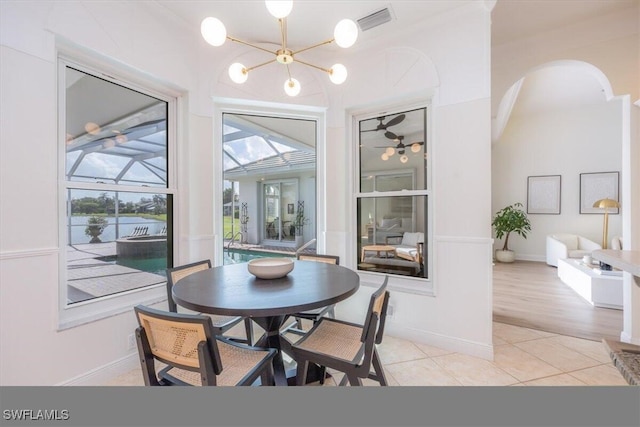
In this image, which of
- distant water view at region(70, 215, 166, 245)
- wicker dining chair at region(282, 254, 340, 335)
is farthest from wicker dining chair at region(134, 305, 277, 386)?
distant water view at region(70, 215, 166, 245)

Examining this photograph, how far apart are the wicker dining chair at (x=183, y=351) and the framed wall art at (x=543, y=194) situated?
305 inches

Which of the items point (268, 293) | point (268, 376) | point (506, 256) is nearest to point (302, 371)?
point (268, 376)

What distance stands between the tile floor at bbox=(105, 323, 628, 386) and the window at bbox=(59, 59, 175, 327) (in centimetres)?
78

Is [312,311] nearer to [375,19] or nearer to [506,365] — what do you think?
[506,365]

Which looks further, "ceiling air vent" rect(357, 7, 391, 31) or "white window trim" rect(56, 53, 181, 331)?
"ceiling air vent" rect(357, 7, 391, 31)

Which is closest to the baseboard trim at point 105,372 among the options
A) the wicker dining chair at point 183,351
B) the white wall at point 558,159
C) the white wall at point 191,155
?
the white wall at point 191,155

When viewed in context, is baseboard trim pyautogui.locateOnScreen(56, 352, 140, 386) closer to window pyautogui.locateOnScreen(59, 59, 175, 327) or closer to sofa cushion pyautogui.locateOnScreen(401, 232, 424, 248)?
window pyautogui.locateOnScreen(59, 59, 175, 327)

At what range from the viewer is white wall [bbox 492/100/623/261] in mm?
6094

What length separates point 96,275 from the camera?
2195mm

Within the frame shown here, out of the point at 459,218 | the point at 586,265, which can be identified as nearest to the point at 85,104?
the point at 459,218

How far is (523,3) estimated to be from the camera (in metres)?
2.46
